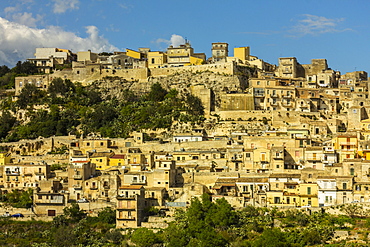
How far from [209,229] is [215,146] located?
1440 centimetres

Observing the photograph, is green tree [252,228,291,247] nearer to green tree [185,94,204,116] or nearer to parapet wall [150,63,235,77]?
green tree [185,94,204,116]

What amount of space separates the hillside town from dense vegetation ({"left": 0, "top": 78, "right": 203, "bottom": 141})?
123cm

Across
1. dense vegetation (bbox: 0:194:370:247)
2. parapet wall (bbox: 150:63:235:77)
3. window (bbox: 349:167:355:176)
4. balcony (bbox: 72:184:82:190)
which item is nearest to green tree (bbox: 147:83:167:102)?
parapet wall (bbox: 150:63:235:77)

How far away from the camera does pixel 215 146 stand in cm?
5678

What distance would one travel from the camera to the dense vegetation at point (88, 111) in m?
64.5

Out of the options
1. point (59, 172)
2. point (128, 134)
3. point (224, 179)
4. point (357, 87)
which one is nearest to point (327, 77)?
point (357, 87)

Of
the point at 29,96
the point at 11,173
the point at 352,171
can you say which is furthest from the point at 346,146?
the point at 29,96

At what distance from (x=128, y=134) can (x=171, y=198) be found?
15761 mm

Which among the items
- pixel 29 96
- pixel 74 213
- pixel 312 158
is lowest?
pixel 74 213

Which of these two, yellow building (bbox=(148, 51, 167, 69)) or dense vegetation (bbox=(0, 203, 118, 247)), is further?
yellow building (bbox=(148, 51, 167, 69))

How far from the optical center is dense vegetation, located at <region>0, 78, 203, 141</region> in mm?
64500

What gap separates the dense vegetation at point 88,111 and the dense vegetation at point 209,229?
17400 mm

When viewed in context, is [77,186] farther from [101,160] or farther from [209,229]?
[209,229]

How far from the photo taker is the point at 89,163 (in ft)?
173
